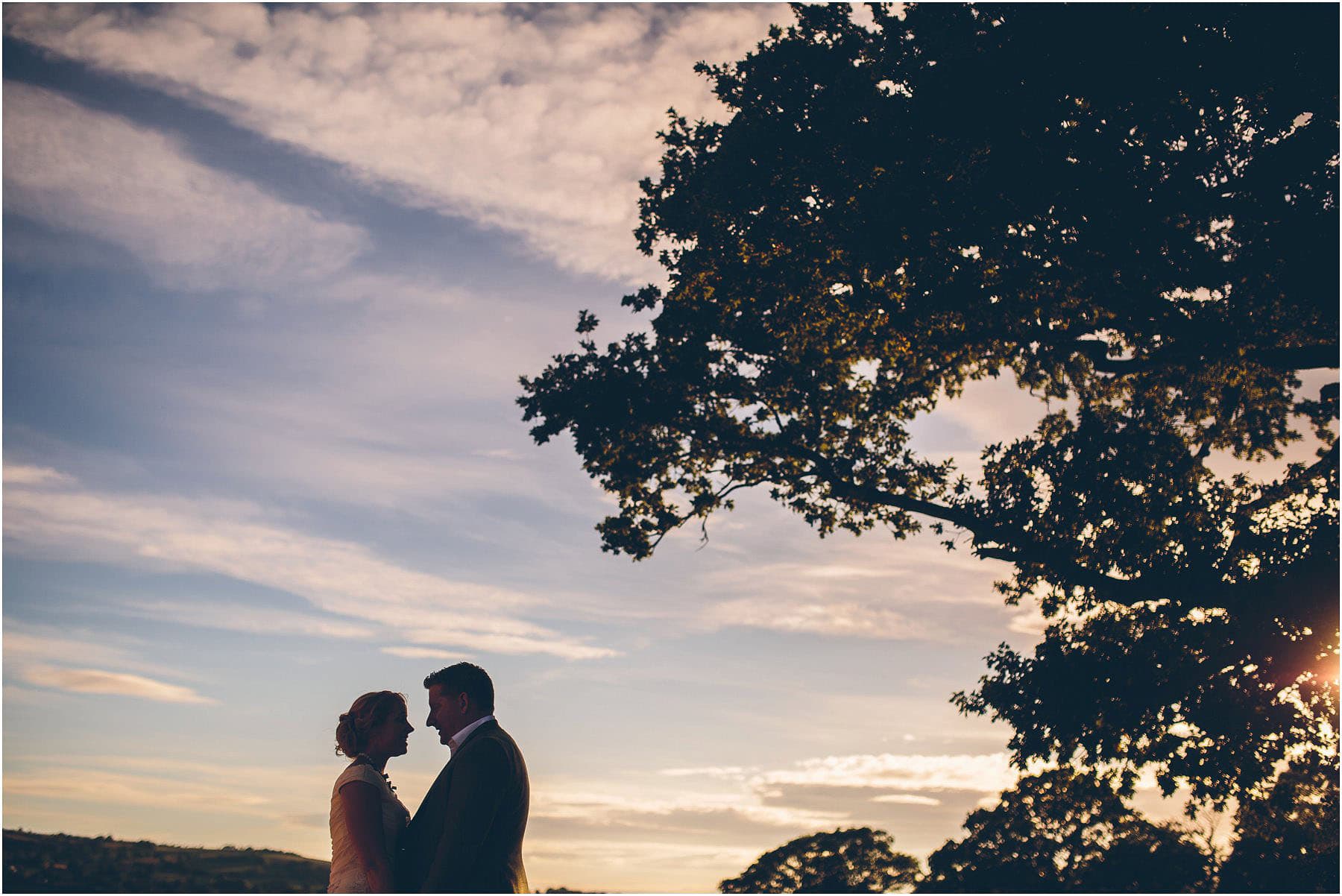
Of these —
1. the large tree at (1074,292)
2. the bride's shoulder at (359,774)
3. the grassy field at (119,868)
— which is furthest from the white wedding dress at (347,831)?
the grassy field at (119,868)

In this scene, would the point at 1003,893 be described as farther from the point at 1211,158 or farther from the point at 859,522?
the point at 1211,158

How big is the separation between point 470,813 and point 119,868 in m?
76.3

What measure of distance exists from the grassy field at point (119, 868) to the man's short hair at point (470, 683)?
67626 mm

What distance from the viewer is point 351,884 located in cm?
491

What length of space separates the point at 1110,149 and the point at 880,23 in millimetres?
4185

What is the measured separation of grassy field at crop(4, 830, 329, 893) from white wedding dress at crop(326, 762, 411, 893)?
2643 inches

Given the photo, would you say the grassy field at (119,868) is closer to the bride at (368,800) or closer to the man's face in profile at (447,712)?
the bride at (368,800)

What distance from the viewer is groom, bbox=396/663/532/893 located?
4680mm

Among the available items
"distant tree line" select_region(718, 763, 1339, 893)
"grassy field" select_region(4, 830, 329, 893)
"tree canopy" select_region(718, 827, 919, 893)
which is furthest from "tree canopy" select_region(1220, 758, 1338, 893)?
"grassy field" select_region(4, 830, 329, 893)

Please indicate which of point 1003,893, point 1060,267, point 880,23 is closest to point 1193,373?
point 1060,267

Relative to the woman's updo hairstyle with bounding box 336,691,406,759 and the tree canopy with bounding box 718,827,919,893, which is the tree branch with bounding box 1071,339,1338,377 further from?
the tree canopy with bounding box 718,827,919,893

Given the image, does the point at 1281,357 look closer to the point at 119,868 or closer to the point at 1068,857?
the point at 1068,857

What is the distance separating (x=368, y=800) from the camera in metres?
5.09

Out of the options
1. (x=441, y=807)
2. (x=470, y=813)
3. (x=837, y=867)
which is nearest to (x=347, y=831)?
(x=441, y=807)
